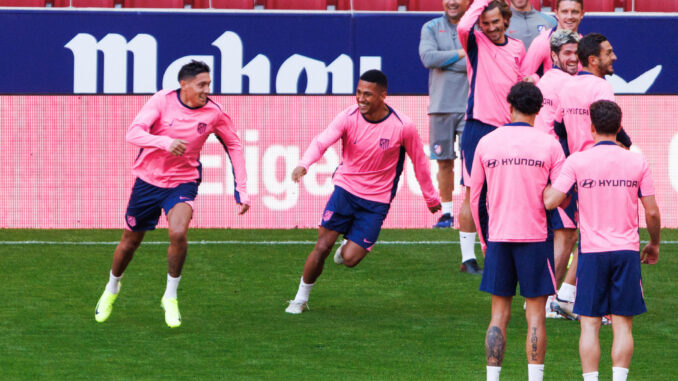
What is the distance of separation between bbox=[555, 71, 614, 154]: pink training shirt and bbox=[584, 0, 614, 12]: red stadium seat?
8.07 metres

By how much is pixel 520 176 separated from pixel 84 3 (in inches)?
380

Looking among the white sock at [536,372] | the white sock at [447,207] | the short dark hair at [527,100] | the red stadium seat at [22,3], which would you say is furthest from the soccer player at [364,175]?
the red stadium seat at [22,3]

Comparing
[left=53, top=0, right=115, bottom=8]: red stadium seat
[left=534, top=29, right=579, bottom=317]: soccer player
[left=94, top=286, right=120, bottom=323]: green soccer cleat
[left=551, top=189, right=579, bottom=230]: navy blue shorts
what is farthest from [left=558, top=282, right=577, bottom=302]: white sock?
[left=53, top=0, right=115, bottom=8]: red stadium seat

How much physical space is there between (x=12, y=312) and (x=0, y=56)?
5838mm

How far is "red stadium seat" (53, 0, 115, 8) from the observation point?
14383 millimetres

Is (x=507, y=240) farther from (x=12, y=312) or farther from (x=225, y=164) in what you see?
(x=225, y=164)

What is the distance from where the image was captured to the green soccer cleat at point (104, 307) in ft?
25.7

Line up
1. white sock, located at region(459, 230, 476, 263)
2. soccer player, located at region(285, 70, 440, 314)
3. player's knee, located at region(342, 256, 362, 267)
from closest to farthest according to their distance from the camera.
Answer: soccer player, located at region(285, 70, 440, 314)
player's knee, located at region(342, 256, 362, 267)
white sock, located at region(459, 230, 476, 263)

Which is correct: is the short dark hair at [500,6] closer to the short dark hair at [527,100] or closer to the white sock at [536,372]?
the short dark hair at [527,100]

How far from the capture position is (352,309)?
27.7 feet

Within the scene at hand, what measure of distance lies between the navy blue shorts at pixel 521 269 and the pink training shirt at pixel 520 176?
64 mm

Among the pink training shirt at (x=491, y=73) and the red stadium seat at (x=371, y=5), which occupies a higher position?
the red stadium seat at (x=371, y=5)

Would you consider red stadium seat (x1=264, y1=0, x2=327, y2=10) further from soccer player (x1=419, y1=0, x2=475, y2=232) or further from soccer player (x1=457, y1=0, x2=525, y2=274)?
soccer player (x1=457, y1=0, x2=525, y2=274)

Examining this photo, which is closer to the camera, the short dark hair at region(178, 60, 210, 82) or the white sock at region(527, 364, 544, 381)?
the white sock at region(527, 364, 544, 381)
